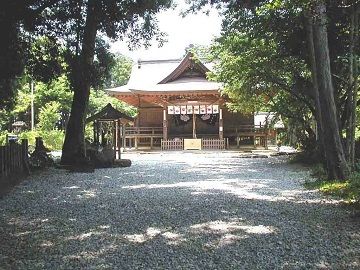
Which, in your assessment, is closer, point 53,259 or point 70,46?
point 53,259

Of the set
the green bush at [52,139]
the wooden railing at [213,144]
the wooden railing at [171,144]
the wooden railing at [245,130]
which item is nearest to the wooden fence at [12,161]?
the wooden railing at [171,144]

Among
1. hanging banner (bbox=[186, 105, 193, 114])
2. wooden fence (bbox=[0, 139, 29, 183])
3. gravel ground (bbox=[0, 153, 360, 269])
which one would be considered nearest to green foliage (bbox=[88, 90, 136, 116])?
hanging banner (bbox=[186, 105, 193, 114])

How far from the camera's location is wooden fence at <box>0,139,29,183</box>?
29.2 ft

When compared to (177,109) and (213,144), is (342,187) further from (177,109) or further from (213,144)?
(177,109)

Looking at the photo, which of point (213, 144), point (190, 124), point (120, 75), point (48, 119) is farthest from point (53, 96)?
point (120, 75)

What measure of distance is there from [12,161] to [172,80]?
744 inches

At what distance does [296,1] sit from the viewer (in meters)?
6.26

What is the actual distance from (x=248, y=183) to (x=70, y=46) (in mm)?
5746

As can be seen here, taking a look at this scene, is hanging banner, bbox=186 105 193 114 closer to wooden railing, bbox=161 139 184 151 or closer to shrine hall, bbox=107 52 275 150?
shrine hall, bbox=107 52 275 150

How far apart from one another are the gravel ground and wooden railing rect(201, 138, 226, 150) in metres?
15.7

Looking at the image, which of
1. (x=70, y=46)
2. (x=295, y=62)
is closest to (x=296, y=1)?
(x=70, y=46)

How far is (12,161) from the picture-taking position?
9914 mm

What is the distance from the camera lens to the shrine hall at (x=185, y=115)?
Answer: 84.0ft

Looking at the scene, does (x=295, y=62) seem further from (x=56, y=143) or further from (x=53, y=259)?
(x=56, y=143)
